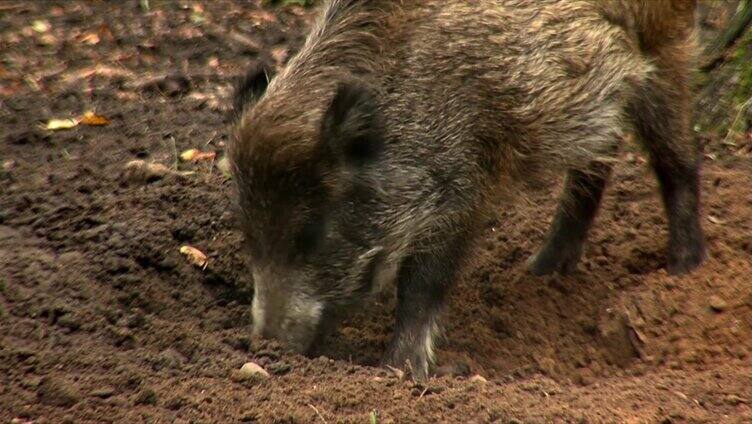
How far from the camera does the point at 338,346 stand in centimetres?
514

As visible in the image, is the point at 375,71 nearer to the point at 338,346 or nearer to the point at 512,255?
the point at 338,346

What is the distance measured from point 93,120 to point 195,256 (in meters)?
1.74

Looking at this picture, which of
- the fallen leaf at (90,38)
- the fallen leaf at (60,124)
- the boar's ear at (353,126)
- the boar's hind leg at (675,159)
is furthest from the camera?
the fallen leaf at (90,38)

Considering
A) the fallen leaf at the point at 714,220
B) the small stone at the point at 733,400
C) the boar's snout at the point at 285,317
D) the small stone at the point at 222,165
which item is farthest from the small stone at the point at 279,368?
the fallen leaf at the point at 714,220

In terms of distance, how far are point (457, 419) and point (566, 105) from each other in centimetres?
201

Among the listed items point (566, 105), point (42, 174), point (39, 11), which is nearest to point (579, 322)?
point (566, 105)

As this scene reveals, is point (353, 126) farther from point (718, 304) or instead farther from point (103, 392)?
point (718, 304)

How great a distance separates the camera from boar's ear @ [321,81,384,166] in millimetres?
4438

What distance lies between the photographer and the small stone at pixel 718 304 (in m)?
5.28

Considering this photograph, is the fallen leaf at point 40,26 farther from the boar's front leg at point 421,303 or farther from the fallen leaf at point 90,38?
the boar's front leg at point 421,303

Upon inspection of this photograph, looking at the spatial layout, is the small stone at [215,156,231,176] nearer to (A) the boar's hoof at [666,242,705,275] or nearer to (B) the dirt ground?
(B) the dirt ground

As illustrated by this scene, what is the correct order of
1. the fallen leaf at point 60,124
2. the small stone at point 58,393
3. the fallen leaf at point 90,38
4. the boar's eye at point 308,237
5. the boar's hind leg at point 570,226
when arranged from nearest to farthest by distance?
the small stone at point 58,393 → the boar's eye at point 308,237 → the boar's hind leg at point 570,226 → the fallen leaf at point 60,124 → the fallen leaf at point 90,38

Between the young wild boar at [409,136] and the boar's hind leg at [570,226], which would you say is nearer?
the young wild boar at [409,136]

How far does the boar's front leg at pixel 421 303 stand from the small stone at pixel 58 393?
5.05ft
